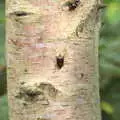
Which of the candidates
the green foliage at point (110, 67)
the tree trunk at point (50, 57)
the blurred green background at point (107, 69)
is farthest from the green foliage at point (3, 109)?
the tree trunk at point (50, 57)

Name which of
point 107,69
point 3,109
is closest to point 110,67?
point 107,69

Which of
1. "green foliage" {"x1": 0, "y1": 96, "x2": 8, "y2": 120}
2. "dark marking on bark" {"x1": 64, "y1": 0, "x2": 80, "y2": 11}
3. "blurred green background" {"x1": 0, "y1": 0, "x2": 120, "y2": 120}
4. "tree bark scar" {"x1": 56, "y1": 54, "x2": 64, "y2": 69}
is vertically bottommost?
"green foliage" {"x1": 0, "y1": 96, "x2": 8, "y2": 120}

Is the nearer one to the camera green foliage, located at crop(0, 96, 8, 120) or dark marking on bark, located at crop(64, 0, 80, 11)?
dark marking on bark, located at crop(64, 0, 80, 11)

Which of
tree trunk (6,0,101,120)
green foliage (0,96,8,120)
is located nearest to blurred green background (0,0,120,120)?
green foliage (0,96,8,120)

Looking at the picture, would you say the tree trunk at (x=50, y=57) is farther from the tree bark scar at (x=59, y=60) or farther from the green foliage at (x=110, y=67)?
the green foliage at (x=110, y=67)

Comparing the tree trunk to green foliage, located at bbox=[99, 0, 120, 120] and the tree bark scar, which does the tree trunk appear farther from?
green foliage, located at bbox=[99, 0, 120, 120]

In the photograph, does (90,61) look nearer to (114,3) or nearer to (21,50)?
(21,50)
